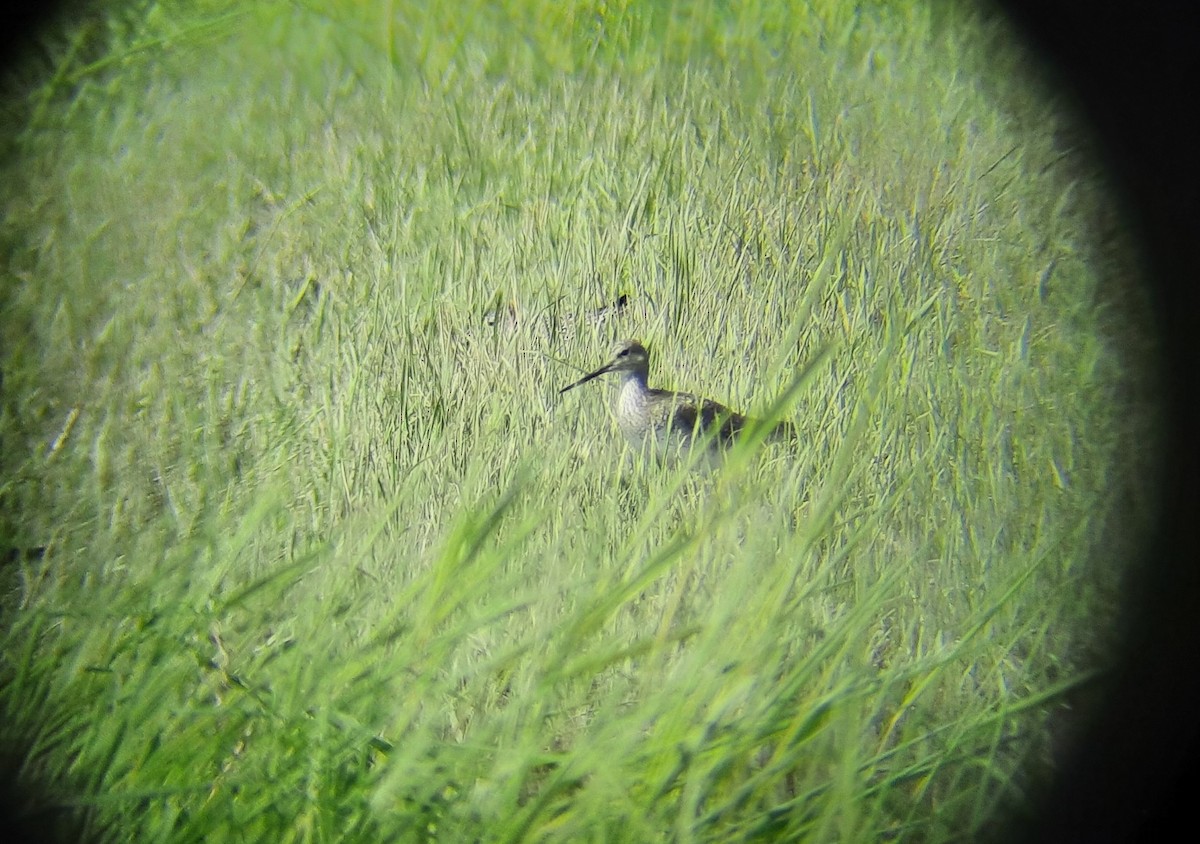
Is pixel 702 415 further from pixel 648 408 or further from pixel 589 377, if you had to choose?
pixel 589 377

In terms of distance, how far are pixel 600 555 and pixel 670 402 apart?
2.20 ft

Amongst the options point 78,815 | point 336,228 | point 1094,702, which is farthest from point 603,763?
point 336,228

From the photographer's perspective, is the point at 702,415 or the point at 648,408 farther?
the point at 648,408

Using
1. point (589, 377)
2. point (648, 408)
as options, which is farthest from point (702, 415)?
point (589, 377)

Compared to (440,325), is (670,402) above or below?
below

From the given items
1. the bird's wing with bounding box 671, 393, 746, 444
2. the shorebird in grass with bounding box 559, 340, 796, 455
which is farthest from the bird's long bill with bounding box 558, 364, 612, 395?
the bird's wing with bounding box 671, 393, 746, 444

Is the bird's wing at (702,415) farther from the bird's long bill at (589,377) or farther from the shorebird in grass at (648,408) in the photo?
the bird's long bill at (589,377)

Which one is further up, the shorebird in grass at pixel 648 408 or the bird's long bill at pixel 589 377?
the bird's long bill at pixel 589 377

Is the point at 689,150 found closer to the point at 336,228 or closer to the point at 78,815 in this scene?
the point at 336,228

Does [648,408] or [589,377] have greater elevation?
[589,377]

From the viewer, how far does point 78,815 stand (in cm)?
107

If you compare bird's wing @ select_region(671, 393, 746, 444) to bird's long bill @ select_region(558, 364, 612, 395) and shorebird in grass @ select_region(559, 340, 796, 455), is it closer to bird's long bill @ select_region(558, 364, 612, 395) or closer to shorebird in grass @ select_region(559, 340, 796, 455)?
shorebird in grass @ select_region(559, 340, 796, 455)

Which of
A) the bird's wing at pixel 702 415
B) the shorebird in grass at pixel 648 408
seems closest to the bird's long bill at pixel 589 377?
the shorebird in grass at pixel 648 408

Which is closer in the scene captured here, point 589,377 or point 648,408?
point 589,377
